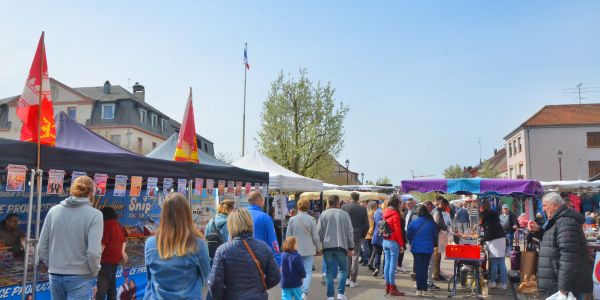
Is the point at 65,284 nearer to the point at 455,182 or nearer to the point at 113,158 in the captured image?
the point at 113,158

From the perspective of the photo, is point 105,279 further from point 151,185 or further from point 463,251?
point 463,251

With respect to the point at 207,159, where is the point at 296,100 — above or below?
above

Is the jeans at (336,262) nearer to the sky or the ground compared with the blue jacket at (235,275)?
nearer to the ground

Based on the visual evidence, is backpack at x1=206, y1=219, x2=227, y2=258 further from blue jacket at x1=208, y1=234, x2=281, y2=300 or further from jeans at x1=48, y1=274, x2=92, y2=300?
blue jacket at x1=208, y1=234, x2=281, y2=300

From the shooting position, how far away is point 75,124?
24.0 feet

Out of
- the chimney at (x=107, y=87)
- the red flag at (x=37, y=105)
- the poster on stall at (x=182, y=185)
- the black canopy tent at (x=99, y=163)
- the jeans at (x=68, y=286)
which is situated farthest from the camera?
the chimney at (x=107, y=87)

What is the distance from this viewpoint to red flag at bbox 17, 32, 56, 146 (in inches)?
202

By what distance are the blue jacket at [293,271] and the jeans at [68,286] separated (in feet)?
7.92

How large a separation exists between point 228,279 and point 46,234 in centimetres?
203

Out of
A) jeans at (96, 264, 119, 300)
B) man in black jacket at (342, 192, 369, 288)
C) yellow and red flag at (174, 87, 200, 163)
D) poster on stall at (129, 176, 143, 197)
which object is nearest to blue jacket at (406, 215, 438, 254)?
man in black jacket at (342, 192, 369, 288)

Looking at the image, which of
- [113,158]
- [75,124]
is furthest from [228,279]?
[75,124]

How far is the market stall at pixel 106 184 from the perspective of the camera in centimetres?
496

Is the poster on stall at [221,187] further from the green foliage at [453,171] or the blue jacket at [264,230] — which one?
the green foliage at [453,171]

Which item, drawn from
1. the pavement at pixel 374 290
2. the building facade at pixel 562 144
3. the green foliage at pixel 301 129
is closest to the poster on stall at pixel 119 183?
the pavement at pixel 374 290
